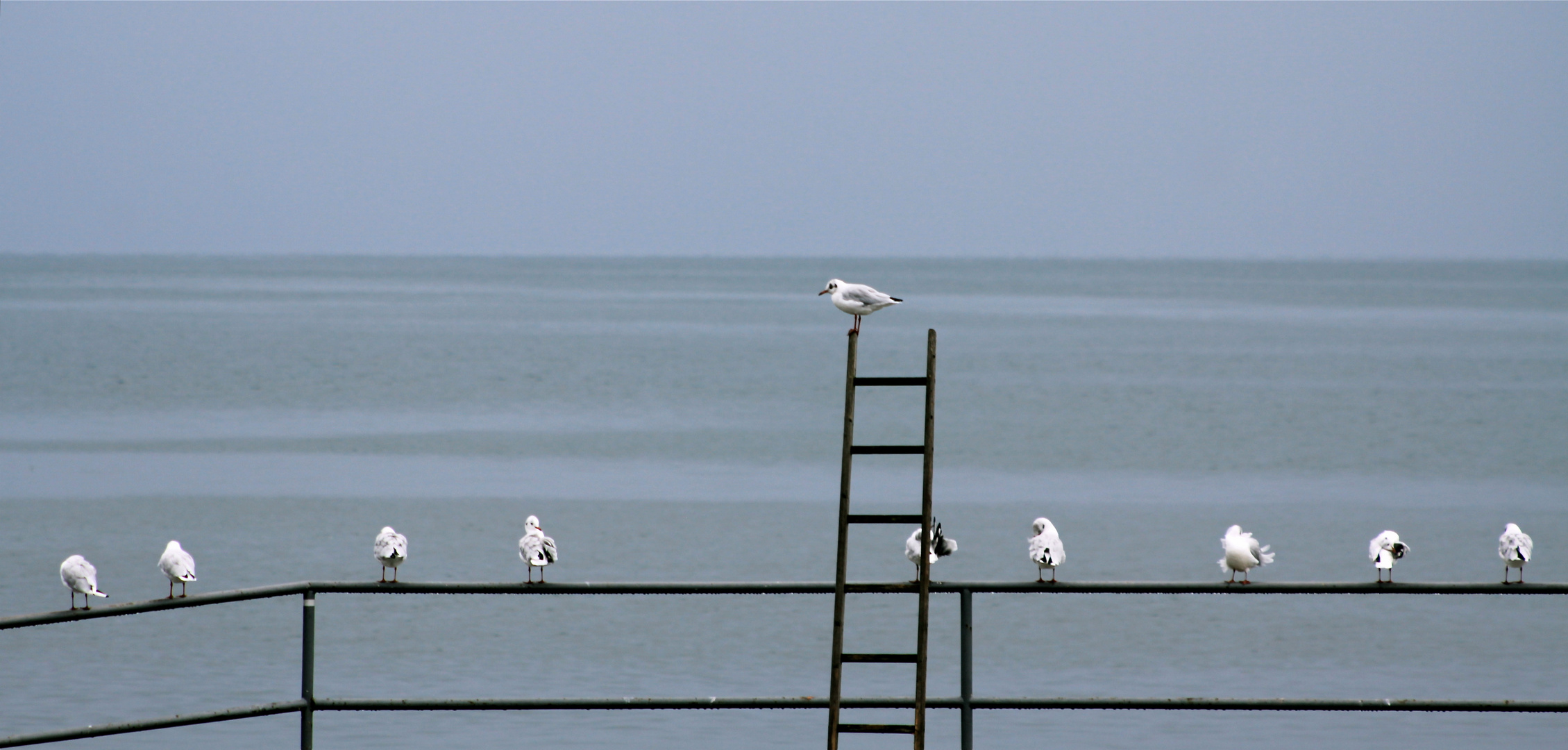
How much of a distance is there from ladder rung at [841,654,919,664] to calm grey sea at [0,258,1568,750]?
32.4 ft

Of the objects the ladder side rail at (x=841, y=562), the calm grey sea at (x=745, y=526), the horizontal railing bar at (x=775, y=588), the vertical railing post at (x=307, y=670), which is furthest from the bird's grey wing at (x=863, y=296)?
the calm grey sea at (x=745, y=526)

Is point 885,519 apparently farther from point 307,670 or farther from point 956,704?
point 307,670

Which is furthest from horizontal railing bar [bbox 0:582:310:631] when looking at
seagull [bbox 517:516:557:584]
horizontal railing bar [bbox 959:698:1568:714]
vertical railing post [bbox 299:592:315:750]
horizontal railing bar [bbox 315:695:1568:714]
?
horizontal railing bar [bbox 959:698:1568:714]

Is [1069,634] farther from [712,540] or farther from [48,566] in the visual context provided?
[48,566]

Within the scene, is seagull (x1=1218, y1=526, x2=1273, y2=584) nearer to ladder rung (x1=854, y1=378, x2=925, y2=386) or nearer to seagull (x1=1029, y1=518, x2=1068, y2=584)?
seagull (x1=1029, y1=518, x2=1068, y2=584)

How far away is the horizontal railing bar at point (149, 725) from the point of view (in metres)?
6.69

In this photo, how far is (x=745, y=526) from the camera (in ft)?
109

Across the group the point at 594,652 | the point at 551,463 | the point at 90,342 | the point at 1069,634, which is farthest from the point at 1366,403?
the point at 90,342

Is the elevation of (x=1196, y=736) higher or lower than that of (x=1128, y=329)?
lower

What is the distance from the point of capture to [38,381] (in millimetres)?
71312

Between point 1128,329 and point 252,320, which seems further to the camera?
point 252,320

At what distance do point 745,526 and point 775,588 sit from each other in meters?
26.1

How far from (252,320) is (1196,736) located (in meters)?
117

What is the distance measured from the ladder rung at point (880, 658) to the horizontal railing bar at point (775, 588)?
0.84 ft
